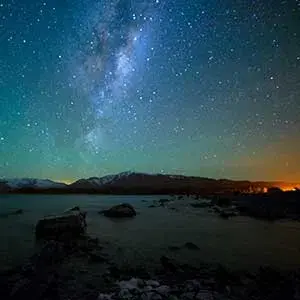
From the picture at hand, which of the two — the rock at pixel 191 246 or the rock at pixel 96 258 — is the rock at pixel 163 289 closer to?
the rock at pixel 96 258

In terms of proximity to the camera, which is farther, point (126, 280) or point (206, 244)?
point (206, 244)

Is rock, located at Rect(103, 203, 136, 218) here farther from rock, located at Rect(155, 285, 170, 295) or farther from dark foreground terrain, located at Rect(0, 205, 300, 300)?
rock, located at Rect(155, 285, 170, 295)

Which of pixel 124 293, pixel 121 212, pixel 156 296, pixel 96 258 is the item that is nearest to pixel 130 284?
pixel 124 293

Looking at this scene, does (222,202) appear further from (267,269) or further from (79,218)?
(267,269)

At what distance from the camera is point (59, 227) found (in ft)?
99.2

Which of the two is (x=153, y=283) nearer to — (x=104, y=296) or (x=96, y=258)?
(x=104, y=296)

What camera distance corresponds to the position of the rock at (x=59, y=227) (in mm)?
30188

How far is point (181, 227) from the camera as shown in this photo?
129 feet

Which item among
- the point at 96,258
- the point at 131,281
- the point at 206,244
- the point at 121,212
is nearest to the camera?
the point at 131,281

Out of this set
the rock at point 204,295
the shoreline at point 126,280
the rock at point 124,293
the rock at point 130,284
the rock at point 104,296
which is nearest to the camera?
the rock at point 204,295

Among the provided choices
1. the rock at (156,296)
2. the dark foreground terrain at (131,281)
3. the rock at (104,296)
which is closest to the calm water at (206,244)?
the dark foreground terrain at (131,281)

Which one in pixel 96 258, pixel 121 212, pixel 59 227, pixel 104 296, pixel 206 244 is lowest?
pixel 206 244

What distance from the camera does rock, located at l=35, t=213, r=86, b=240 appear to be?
1188 inches

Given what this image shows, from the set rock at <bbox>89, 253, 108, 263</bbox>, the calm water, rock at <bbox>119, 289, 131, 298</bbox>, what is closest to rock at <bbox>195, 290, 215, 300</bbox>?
rock at <bbox>119, 289, 131, 298</bbox>
